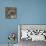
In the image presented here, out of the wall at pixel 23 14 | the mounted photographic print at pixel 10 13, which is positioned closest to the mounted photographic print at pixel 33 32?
the wall at pixel 23 14

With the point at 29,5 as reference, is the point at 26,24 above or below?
below

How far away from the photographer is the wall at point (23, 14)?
181 inches

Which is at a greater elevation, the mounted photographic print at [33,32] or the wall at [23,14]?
the wall at [23,14]

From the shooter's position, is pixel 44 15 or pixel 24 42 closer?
pixel 24 42

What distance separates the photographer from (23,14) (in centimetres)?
463

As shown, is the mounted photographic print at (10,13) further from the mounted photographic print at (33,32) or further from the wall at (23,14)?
the mounted photographic print at (33,32)

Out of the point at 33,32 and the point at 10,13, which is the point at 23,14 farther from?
the point at 33,32

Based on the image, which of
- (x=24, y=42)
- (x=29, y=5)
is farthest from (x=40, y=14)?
(x=24, y=42)

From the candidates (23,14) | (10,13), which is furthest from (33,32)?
(10,13)

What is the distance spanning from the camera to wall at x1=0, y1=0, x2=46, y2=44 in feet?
15.1

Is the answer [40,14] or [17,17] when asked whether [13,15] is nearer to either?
[17,17]

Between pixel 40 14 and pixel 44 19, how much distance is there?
24cm

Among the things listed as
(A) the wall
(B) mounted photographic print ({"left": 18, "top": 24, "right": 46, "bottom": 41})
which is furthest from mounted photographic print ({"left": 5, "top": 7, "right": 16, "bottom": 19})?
(B) mounted photographic print ({"left": 18, "top": 24, "right": 46, "bottom": 41})

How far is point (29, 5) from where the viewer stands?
4645 millimetres
